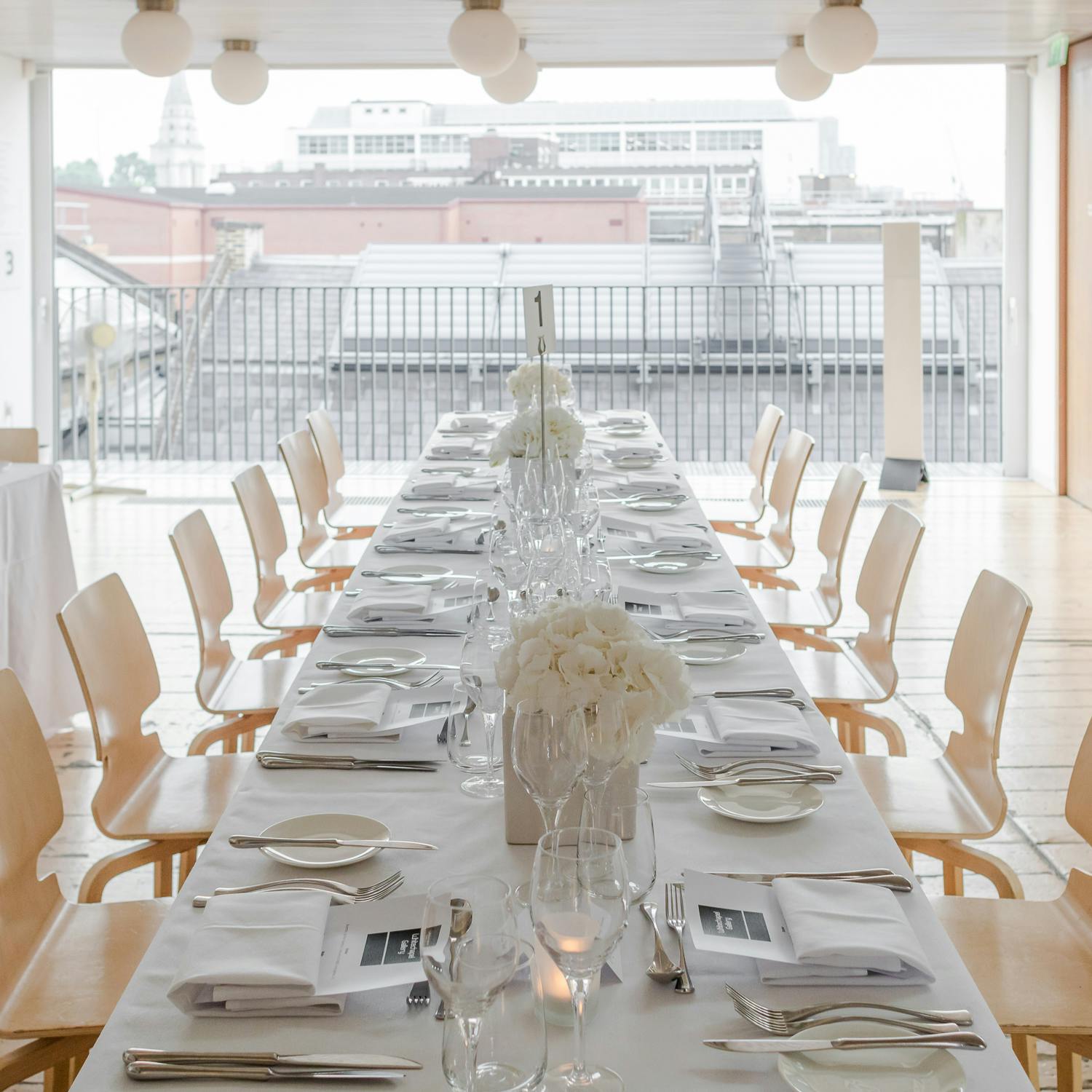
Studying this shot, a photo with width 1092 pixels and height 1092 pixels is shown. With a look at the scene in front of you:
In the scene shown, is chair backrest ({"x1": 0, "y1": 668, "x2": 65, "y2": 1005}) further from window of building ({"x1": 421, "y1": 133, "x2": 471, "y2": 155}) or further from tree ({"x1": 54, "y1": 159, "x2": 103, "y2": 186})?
window of building ({"x1": 421, "y1": 133, "x2": 471, "y2": 155})

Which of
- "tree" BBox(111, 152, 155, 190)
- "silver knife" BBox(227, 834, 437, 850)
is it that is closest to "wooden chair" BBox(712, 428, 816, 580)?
"silver knife" BBox(227, 834, 437, 850)

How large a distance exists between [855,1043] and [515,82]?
180 inches

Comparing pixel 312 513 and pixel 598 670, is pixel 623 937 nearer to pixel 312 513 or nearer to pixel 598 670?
pixel 598 670

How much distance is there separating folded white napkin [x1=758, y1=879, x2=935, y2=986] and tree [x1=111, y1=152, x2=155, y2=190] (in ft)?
62.9

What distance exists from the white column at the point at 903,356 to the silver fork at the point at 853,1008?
6.56 meters

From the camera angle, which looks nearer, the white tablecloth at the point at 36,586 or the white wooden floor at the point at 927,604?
the white wooden floor at the point at 927,604

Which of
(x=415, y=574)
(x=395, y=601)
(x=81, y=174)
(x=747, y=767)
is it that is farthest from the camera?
(x=81, y=174)

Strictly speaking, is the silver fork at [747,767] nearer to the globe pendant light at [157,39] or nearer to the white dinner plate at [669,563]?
the white dinner plate at [669,563]

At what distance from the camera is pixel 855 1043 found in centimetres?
115

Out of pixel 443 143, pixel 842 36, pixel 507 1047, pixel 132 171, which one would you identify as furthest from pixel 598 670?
pixel 132 171

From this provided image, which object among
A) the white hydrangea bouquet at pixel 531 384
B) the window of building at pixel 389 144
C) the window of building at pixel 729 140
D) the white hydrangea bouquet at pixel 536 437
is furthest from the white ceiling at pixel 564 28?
the window of building at pixel 389 144

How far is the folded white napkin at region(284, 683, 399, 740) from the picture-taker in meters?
1.96

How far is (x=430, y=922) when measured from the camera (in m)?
1.05

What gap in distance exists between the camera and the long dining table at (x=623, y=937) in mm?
1162
